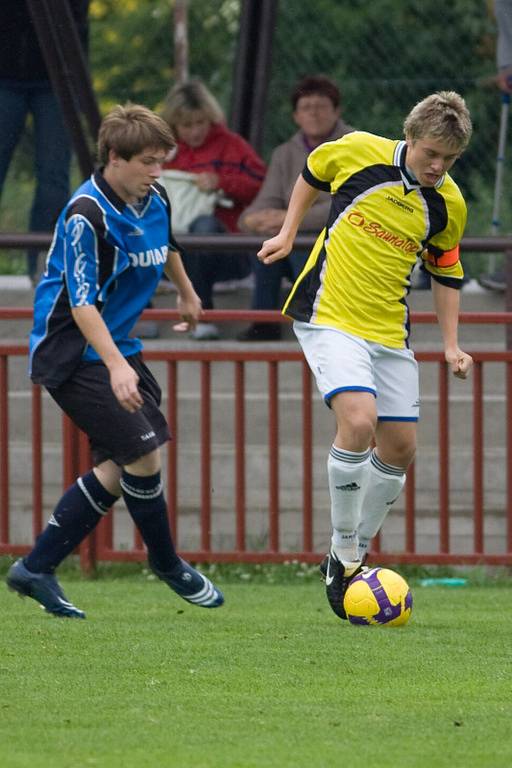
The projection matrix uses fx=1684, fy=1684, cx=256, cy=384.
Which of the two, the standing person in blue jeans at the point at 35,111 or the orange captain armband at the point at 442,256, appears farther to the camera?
the standing person in blue jeans at the point at 35,111

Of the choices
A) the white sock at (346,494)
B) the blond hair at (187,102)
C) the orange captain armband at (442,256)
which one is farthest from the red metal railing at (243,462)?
the blond hair at (187,102)

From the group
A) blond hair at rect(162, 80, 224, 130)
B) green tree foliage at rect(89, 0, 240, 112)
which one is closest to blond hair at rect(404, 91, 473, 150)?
blond hair at rect(162, 80, 224, 130)

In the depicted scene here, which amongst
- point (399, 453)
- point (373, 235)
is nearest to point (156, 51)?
point (373, 235)

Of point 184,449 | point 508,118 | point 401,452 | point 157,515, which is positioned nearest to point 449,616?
point 401,452

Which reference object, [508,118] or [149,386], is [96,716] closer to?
[149,386]

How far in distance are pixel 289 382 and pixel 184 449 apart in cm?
73

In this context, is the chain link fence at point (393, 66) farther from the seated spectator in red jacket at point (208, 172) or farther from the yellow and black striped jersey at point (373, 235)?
the yellow and black striped jersey at point (373, 235)

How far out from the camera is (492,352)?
7.64m

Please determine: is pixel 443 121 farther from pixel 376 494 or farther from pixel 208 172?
pixel 208 172

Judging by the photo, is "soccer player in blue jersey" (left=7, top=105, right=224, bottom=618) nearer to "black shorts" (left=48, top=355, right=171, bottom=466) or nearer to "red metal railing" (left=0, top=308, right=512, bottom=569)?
"black shorts" (left=48, top=355, right=171, bottom=466)

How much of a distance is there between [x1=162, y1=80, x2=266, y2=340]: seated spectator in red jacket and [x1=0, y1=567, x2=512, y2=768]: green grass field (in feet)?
12.2

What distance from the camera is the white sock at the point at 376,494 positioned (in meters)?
6.13

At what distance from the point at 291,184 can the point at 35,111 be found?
163 centimetres

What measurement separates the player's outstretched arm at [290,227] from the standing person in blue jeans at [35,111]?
4.04 metres
